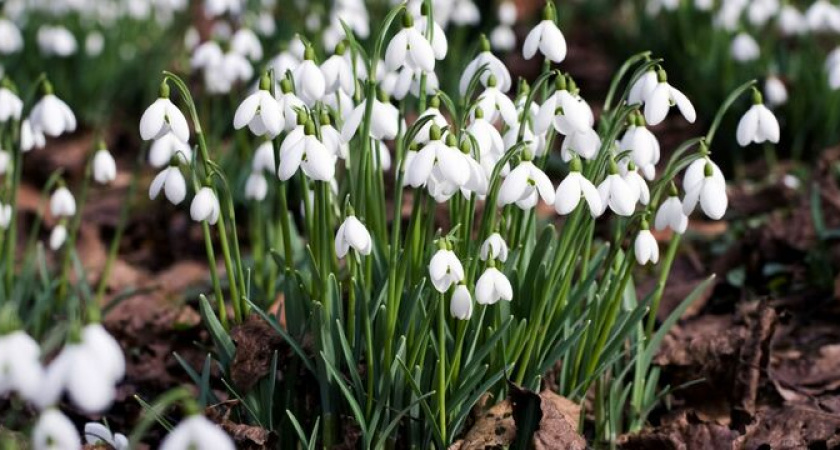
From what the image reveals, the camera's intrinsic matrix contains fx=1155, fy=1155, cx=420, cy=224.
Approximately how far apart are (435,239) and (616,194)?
12.9 inches

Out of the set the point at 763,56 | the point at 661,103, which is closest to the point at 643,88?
the point at 661,103

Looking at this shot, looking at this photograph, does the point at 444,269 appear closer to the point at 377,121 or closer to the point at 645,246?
the point at 377,121

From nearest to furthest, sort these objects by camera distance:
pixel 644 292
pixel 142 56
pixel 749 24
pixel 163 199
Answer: pixel 644 292
pixel 163 199
pixel 749 24
pixel 142 56

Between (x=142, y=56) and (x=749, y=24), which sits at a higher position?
(x=749, y=24)

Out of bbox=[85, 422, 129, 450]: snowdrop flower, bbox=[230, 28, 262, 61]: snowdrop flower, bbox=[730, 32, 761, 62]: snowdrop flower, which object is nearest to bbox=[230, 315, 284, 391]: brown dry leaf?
bbox=[85, 422, 129, 450]: snowdrop flower

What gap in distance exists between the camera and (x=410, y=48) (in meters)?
1.93

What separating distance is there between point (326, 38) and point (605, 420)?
7.30 ft

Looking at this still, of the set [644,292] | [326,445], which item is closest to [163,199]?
[644,292]

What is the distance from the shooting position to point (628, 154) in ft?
6.71

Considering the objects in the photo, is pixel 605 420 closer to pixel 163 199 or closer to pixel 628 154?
pixel 628 154

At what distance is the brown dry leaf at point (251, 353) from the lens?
2072 mm

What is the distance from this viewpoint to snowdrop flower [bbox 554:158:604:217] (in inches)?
72.9

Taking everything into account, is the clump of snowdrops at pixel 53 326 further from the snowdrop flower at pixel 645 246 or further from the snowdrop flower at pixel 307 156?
the snowdrop flower at pixel 645 246

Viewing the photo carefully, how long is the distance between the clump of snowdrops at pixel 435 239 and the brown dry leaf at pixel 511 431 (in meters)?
0.04
